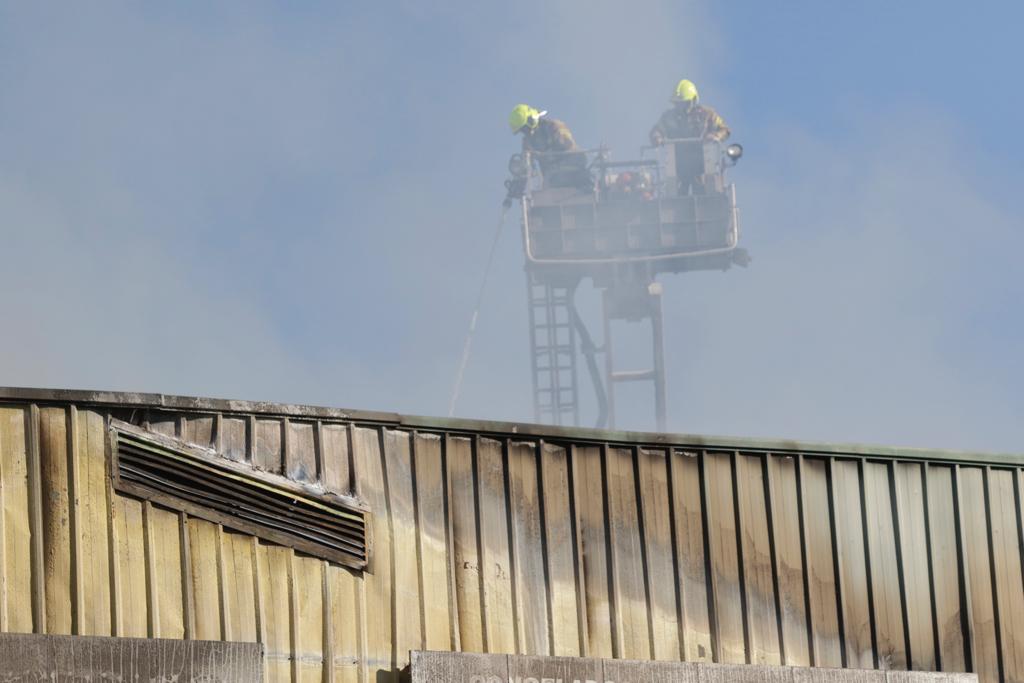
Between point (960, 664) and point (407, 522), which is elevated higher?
point (407, 522)

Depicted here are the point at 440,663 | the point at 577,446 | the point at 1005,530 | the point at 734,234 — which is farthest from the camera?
the point at 734,234

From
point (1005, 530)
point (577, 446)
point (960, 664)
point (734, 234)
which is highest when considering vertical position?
point (734, 234)

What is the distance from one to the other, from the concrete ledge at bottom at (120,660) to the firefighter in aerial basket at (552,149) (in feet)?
241

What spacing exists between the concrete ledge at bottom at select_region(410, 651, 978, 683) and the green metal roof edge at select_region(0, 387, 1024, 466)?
2.02 meters

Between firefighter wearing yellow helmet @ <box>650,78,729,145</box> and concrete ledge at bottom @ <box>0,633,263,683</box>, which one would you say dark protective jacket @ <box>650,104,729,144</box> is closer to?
firefighter wearing yellow helmet @ <box>650,78,729,145</box>

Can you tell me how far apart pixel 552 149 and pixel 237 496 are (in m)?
75.3

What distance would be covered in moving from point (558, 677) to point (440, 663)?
37.4 inches

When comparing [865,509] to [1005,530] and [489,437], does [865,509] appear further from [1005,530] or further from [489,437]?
[489,437]

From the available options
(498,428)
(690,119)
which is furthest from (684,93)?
(498,428)

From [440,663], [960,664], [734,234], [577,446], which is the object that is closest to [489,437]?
[577,446]

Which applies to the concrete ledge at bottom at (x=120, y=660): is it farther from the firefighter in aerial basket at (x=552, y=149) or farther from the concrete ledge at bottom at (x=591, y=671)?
the firefighter in aerial basket at (x=552, y=149)

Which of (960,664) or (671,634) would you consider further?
(960,664)

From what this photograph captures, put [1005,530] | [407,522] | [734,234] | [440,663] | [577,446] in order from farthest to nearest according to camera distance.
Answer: [734,234]
[1005,530]
[577,446]
[407,522]
[440,663]

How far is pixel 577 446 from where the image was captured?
13.4m
